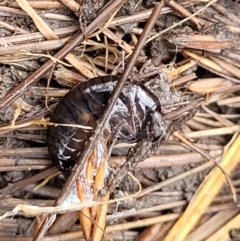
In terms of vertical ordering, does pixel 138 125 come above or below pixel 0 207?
above

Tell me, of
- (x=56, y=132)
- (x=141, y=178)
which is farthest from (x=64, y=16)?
(x=141, y=178)

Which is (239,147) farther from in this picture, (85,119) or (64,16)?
(64,16)

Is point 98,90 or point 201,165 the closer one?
point 98,90

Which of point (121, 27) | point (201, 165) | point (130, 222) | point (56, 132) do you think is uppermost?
point (121, 27)
